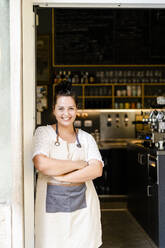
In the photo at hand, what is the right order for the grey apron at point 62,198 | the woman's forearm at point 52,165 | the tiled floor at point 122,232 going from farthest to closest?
1. the tiled floor at point 122,232
2. the grey apron at point 62,198
3. the woman's forearm at point 52,165

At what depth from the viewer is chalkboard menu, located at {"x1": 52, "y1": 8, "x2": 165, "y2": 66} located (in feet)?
25.7

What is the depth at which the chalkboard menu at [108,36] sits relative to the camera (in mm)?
7840

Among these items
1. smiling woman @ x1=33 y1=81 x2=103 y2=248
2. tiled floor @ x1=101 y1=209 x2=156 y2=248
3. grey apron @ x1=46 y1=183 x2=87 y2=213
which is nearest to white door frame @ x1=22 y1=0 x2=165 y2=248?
smiling woman @ x1=33 y1=81 x2=103 y2=248

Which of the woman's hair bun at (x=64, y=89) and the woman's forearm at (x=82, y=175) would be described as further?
the woman's hair bun at (x=64, y=89)

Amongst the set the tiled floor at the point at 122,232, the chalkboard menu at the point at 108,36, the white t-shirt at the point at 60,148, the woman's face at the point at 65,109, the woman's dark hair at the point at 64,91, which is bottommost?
the tiled floor at the point at 122,232

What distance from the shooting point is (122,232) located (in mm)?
4844

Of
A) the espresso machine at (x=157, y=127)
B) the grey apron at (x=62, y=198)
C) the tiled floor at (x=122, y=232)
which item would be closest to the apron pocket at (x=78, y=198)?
the grey apron at (x=62, y=198)

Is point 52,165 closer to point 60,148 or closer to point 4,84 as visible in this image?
point 60,148

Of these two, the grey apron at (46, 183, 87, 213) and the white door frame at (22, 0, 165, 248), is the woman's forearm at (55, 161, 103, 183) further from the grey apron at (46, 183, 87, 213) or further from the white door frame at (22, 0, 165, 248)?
the white door frame at (22, 0, 165, 248)

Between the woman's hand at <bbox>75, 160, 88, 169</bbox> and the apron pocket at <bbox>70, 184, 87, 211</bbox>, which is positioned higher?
the woman's hand at <bbox>75, 160, 88, 169</bbox>

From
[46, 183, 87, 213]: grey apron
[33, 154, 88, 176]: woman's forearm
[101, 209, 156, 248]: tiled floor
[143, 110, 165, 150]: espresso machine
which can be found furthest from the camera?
[143, 110, 165, 150]: espresso machine

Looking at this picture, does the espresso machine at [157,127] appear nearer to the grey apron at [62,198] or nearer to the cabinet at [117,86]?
the grey apron at [62,198]

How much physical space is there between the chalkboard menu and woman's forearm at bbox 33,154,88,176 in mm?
5587

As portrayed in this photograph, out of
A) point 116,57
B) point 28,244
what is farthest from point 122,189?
point 28,244
